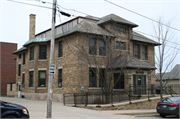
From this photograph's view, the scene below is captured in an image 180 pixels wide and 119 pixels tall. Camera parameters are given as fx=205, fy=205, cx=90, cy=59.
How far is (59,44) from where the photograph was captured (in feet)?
82.5

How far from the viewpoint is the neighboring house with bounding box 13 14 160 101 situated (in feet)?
72.4

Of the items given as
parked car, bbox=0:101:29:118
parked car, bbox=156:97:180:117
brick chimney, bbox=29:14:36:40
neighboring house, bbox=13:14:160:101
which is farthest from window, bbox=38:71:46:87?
parked car, bbox=0:101:29:118

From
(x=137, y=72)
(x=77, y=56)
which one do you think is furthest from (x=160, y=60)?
(x=77, y=56)

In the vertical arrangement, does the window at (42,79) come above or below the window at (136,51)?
below

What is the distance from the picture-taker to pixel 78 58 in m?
21.7

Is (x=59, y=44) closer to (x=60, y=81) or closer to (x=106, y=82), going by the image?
(x=60, y=81)

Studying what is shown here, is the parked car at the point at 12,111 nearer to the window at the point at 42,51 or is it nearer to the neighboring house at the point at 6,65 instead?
the window at the point at 42,51

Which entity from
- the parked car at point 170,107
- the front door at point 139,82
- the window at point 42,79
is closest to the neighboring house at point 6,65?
the window at point 42,79

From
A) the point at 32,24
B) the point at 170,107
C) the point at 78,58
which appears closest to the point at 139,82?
the point at 78,58

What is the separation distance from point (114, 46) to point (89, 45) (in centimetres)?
322

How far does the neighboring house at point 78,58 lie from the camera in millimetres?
22078

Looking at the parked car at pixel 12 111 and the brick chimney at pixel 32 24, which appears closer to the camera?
the parked car at pixel 12 111

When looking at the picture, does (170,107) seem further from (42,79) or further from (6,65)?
(6,65)

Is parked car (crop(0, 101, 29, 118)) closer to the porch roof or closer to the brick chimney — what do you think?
the porch roof
